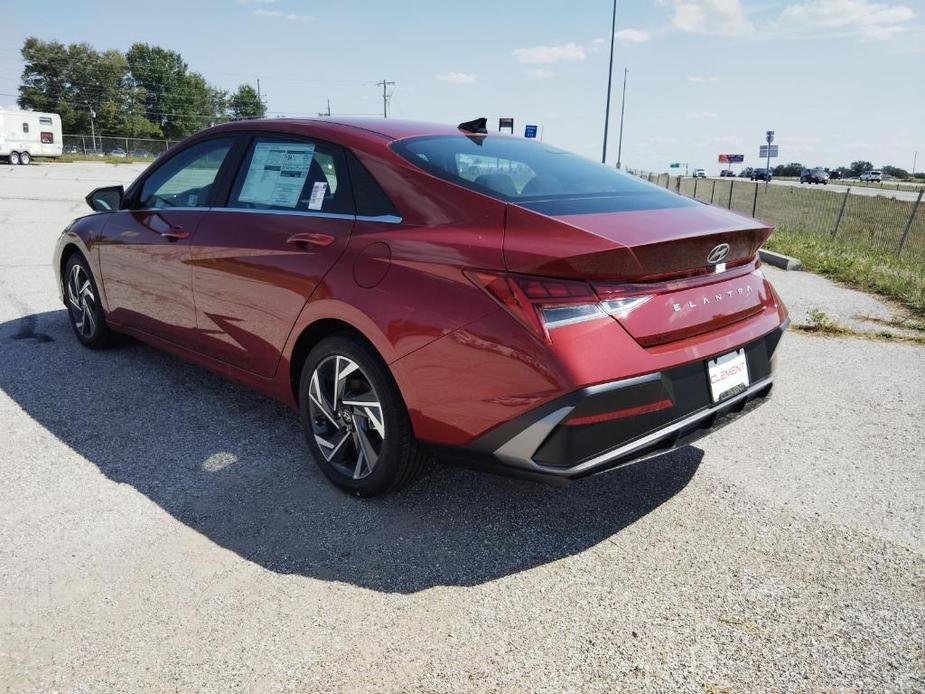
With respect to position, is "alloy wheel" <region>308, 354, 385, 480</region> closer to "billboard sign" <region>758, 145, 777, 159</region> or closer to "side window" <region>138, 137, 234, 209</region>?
"side window" <region>138, 137, 234, 209</region>

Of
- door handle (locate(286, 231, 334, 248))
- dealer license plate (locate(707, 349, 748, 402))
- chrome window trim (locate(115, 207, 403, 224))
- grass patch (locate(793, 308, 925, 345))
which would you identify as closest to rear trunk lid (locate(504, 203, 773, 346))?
dealer license plate (locate(707, 349, 748, 402))

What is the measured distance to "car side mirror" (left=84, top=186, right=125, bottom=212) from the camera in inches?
186

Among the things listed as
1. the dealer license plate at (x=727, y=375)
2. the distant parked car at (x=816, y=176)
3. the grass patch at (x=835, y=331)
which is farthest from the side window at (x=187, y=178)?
the distant parked car at (x=816, y=176)

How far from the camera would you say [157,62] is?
9988cm

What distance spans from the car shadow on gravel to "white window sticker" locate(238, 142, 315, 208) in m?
1.26

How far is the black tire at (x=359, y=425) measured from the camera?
2.92 meters

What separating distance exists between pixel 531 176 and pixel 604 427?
1.30 m

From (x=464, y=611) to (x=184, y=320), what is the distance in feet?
8.13

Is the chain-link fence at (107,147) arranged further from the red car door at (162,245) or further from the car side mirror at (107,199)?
the red car door at (162,245)

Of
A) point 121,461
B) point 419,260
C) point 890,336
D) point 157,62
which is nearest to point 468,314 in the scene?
point 419,260

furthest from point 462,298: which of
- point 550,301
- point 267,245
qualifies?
point 267,245

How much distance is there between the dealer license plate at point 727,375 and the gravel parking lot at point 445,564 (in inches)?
24.2

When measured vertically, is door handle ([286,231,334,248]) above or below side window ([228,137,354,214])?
below

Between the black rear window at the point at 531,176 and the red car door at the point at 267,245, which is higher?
the black rear window at the point at 531,176
